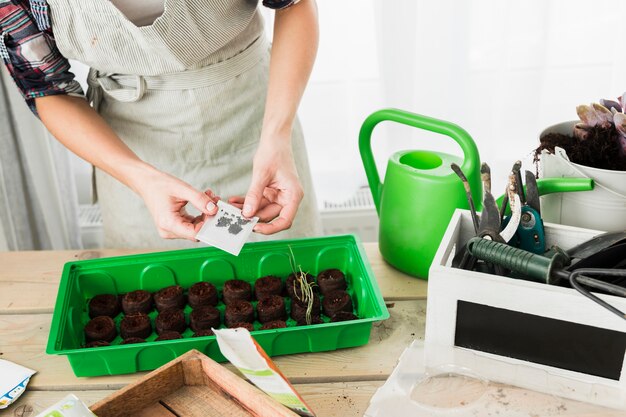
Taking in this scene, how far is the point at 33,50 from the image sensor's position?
3.84 ft

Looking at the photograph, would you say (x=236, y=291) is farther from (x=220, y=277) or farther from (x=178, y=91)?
(x=178, y=91)

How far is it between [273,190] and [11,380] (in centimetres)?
51

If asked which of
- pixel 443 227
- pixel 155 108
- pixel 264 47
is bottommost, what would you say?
pixel 443 227

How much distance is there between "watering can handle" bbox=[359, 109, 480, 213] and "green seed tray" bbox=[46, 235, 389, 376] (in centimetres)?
13

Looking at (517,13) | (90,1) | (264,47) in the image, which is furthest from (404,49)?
(90,1)

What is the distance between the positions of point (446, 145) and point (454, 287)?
127 cm

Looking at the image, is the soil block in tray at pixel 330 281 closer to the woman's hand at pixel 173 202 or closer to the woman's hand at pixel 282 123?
the woman's hand at pixel 282 123

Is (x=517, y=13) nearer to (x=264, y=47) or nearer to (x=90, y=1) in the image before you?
(x=264, y=47)

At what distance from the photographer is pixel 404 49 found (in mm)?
1888

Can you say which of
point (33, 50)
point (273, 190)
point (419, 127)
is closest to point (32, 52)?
point (33, 50)

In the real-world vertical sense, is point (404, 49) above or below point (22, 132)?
above

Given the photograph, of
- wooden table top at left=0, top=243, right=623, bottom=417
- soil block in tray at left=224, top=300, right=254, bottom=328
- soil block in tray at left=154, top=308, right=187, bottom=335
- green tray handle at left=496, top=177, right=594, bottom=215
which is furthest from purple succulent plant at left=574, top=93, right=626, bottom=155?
soil block in tray at left=154, top=308, right=187, bottom=335

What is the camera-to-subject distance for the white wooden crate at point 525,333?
0.79 m

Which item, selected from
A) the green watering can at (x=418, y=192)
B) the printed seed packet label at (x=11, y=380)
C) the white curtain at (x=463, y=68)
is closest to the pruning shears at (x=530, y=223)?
the green watering can at (x=418, y=192)
